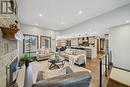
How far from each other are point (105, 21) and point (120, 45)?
1.80 meters

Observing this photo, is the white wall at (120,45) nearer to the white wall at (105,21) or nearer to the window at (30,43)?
the white wall at (105,21)

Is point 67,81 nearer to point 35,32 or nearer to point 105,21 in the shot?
point 105,21

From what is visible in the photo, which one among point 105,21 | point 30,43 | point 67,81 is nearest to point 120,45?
point 105,21

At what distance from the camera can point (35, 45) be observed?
30.2 ft

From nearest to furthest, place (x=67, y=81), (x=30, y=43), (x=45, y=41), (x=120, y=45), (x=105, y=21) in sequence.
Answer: (x=67, y=81) < (x=120, y=45) < (x=105, y=21) < (x=30, y=43) < (x=45, y=41)

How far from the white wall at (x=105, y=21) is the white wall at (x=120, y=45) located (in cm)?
39

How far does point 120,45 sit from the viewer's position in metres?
5.88

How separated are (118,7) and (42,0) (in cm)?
420

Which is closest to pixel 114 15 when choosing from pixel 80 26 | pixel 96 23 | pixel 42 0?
pixel 96 23

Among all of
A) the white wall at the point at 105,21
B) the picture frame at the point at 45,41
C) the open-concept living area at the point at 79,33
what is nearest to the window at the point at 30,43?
the open-concept living area at the point at 79,33

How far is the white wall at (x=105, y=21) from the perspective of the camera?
562 cm

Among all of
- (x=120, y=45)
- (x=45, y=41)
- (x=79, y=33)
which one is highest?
(x=79, y=33)

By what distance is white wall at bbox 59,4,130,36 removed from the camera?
5.62 metres

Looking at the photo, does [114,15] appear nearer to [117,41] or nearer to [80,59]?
[117,41]
